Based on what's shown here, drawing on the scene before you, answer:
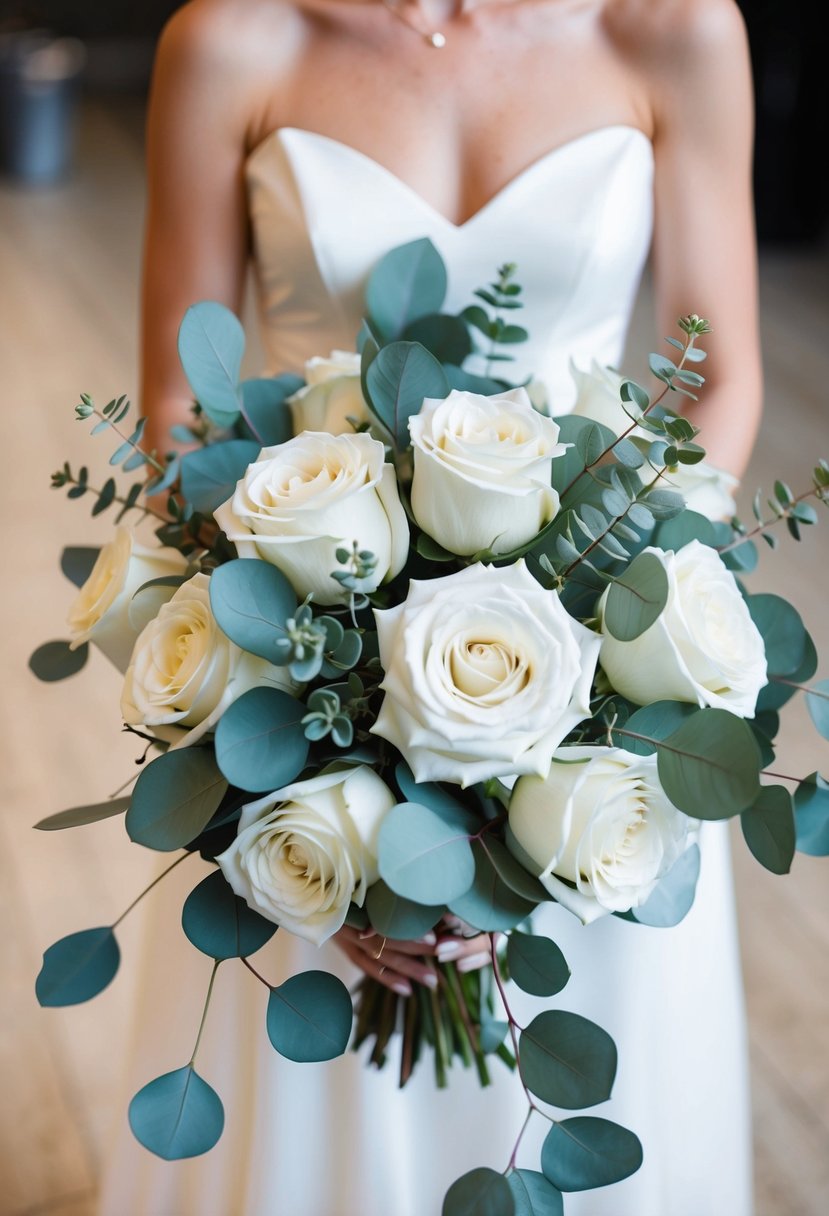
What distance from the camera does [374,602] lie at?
0.83m

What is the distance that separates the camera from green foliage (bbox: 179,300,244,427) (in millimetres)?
923

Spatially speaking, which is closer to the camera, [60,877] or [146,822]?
[146,822]

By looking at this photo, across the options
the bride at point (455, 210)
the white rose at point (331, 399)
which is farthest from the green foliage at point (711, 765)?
the bride at point (455, 210)

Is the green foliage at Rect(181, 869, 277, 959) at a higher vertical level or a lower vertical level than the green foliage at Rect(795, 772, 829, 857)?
lower

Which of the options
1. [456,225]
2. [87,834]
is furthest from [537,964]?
[87,834]

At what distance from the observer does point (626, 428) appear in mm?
931

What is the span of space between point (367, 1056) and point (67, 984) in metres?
0.45

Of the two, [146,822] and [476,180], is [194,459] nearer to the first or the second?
[146,822]

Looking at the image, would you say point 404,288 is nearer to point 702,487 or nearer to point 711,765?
point 702,487

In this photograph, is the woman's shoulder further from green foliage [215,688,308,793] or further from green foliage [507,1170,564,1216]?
green foliage [507,1170,564,1216]

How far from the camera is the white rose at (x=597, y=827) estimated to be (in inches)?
30.2

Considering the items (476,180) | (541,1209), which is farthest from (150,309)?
(541,1209)

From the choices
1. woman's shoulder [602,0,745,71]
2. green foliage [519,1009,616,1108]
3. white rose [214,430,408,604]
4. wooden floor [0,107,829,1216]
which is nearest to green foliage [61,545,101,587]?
white rose [214,430,408,604]

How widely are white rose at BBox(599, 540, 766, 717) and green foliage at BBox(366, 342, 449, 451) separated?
0.20m
